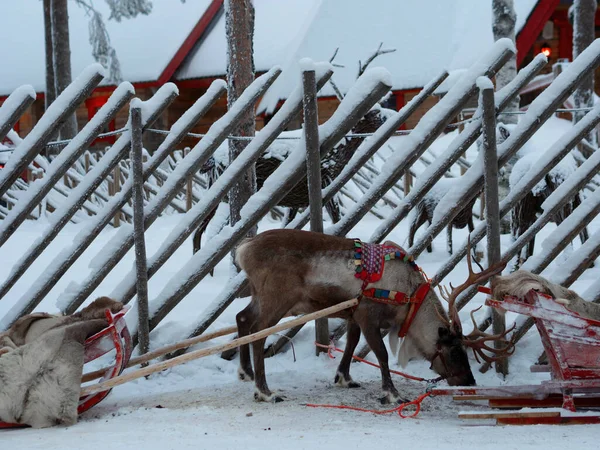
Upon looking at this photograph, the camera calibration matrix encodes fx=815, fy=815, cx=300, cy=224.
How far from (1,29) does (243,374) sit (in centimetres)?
2198

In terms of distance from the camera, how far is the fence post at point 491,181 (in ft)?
17.3

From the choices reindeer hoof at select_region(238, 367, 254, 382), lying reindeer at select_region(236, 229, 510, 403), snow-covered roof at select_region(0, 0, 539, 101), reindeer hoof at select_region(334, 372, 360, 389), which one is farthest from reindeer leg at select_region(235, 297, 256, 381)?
snow-covered roof at select_region(0, 0, 539, 101)

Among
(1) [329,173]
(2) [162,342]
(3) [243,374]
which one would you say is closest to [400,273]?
(3) [243,374]

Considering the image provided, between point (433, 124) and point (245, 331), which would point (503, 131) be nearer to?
point (433, 124)

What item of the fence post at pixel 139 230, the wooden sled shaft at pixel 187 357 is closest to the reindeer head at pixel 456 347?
the wooden sled shaft at pixel 187 357

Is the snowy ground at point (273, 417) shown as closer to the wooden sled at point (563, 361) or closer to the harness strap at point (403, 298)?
the wooden sled at point (563, 361)

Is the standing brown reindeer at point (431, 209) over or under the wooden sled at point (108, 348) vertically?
over

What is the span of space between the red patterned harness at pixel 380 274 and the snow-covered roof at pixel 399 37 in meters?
15.4

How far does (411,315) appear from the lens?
16.0 feet

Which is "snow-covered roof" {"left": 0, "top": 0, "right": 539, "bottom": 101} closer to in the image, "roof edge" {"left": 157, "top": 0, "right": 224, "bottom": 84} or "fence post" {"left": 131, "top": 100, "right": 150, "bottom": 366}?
"roof edge" {"left": 157, "top": 0, "right": 224, "bottom": 84}

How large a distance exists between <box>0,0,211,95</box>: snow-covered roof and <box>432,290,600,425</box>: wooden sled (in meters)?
18.6

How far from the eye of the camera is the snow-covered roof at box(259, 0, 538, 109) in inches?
808

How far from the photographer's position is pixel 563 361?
4207 millimetres

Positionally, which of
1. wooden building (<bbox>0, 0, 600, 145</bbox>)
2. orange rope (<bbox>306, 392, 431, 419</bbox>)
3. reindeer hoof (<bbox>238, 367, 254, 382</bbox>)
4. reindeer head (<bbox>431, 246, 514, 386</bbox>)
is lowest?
reindeer hoof (<bbox>238, 367, 254, 382</bbox>)
